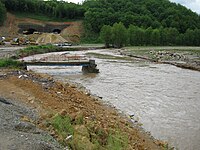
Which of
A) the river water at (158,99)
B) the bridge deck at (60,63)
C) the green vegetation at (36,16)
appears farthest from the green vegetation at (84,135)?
the green vegetation at (36,16)

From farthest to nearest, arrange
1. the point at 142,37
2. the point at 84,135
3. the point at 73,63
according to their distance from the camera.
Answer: the point at 142,37 < the point at 73,63 < the point at 84,135

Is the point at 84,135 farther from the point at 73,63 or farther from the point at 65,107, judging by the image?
the point at 73,63

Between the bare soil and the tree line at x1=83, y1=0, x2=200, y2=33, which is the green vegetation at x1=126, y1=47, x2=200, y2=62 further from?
the tree line at x1=83, y1=0, x2=200, y2=33

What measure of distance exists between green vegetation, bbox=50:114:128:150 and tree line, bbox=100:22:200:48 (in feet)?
325

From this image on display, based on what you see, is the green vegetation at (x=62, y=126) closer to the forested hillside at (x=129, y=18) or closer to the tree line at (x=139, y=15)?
the forested hillside at (x=129, y=18)

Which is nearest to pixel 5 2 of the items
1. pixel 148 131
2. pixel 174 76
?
pixel 174 76

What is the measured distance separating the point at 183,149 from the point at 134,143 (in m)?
2.30

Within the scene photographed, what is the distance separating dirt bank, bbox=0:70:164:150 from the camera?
47.3ft

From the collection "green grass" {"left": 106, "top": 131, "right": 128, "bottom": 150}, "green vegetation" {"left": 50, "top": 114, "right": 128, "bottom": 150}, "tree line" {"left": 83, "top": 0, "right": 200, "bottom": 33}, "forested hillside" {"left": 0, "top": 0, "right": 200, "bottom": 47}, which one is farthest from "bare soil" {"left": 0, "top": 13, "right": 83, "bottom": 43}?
"green grass" {"left": 106, "top": 131, "right": 128, "bottom": 150}

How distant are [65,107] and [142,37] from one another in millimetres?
108662

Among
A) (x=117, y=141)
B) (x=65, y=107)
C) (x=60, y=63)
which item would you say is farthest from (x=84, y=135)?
(x=60, y=63)

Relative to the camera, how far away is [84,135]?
12.4m

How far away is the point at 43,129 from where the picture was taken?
12.8 meters

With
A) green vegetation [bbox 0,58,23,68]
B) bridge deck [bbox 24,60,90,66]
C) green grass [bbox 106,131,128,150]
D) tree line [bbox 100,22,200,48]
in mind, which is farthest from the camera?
tree line [bbox 100,22,200,48]
